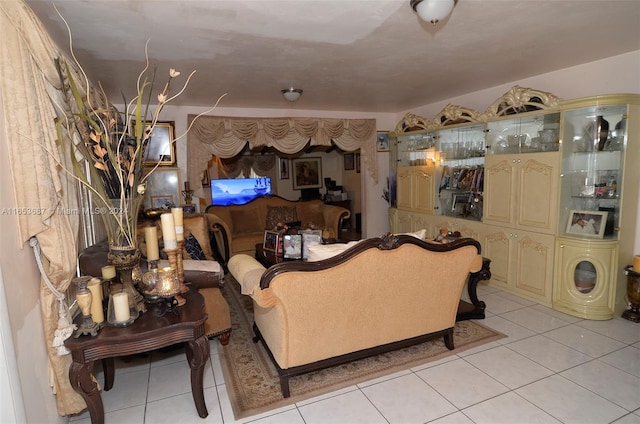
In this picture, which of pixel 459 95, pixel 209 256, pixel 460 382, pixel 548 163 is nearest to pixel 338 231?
pixel 209 256

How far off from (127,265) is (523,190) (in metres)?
3.62

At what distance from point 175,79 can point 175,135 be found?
4.60 feet

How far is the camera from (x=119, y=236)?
1.89 metres

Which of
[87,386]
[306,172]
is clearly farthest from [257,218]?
[87,386]

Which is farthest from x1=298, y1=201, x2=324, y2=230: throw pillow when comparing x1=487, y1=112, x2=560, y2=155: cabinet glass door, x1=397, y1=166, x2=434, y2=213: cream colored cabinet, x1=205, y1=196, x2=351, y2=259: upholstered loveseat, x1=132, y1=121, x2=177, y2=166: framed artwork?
x1=487, y1=112, x2=560, y2=155: cabinet glass door

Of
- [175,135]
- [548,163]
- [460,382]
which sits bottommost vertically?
[460,382]

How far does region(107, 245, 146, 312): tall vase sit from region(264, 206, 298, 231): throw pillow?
11.6 ft

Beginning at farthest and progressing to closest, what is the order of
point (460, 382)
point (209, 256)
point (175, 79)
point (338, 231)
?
point (338, 231) → point (209, 256) → point (175, 79) → point (460, 382)

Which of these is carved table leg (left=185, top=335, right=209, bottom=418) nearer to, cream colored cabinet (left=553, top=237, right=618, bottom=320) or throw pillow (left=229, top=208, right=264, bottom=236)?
cream colored cabinet (left=553, top=237, right=618, bottom=320)

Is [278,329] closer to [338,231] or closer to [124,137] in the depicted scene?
[124,137]

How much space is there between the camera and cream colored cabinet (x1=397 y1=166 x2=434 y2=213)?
483 cm

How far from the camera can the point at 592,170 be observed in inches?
125

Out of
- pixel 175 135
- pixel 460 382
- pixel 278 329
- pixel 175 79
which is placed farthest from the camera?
pixel 175 135

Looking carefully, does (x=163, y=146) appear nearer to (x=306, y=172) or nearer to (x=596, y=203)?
(x=306, y=172)
